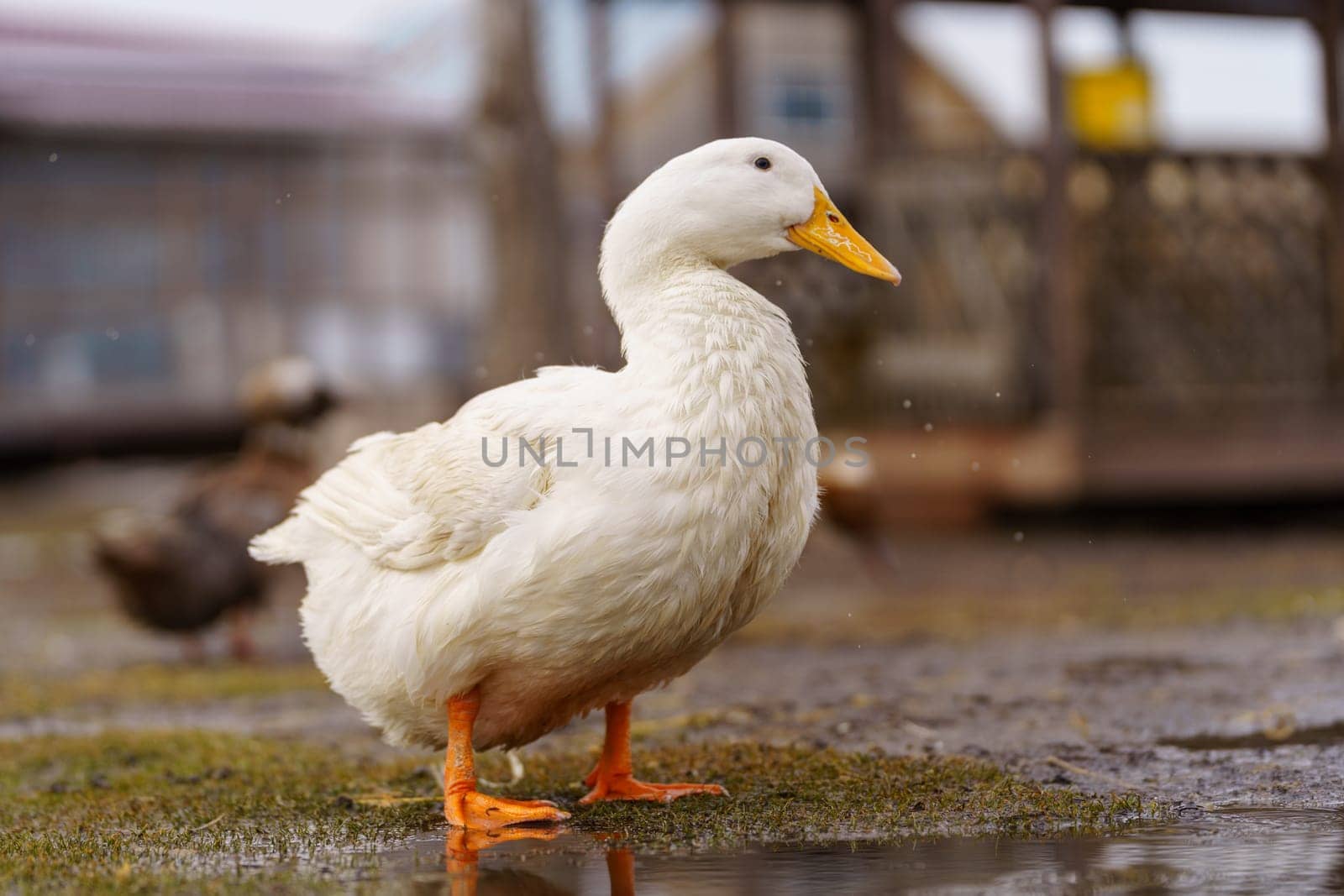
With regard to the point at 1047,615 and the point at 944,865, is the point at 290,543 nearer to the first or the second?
the point at 944,865

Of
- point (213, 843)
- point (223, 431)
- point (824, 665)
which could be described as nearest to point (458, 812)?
point (213, 843)

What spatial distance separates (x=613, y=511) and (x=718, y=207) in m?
0.78

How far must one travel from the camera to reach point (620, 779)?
3627mm

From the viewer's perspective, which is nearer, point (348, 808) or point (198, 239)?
point (348, 808)

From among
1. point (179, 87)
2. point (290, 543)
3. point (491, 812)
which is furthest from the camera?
point (179, 87)

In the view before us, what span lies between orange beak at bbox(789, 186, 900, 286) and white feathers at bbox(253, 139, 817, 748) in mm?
48

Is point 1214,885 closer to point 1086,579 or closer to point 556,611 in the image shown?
point 556,611

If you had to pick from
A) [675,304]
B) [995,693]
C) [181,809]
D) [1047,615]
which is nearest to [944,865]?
[675,304]

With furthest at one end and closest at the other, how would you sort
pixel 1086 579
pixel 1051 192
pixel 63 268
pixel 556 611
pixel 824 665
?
pixel 63 268
pixel 1051 192
pixel 1086 579
pixel 824 665
pixel 556 611

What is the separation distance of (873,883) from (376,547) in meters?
1.45

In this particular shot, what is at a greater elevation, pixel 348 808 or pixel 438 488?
pixel 438 488

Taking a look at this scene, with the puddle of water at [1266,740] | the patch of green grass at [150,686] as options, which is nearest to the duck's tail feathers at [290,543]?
the patch of green grass at [150,686]

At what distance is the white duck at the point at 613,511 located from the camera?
3.16m

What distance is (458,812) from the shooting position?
3.37 m
